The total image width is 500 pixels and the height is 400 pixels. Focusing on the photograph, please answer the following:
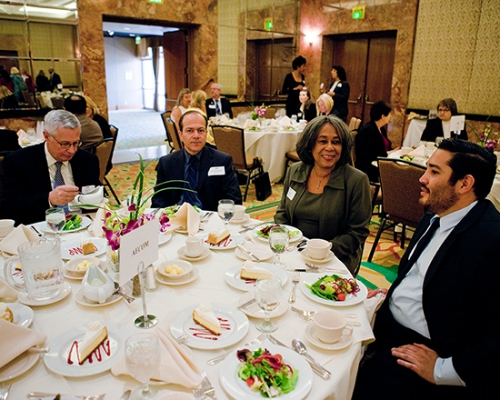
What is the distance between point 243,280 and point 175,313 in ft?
1.09

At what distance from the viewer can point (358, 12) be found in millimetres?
8609

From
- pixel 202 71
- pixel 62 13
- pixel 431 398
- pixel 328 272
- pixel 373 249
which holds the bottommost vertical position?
pixel 373 249

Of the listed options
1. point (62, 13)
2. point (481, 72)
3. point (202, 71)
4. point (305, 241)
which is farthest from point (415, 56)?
point (305, 241)

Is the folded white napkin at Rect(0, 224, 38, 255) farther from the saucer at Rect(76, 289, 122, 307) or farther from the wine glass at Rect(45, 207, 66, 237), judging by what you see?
the saucer at Rect(76, 289, 122, 307)

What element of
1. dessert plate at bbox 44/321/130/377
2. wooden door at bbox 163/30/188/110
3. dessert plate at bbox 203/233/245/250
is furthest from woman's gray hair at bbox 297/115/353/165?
wooden door at bbox 163/30/188/110

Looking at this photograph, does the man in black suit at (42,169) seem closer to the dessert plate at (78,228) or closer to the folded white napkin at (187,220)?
the dessert plate at (78,228)

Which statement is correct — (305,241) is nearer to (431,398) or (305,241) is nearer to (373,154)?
(431,398)

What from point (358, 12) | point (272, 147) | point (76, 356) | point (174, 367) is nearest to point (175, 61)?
point (358, 12)

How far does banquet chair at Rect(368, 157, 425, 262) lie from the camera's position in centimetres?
322

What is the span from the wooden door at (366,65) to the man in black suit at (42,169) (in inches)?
297

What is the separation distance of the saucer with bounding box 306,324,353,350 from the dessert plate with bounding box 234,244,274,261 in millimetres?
566

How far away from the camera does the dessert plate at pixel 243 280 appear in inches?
63.0

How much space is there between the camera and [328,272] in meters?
1.74

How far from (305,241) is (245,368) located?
40.0 inches
